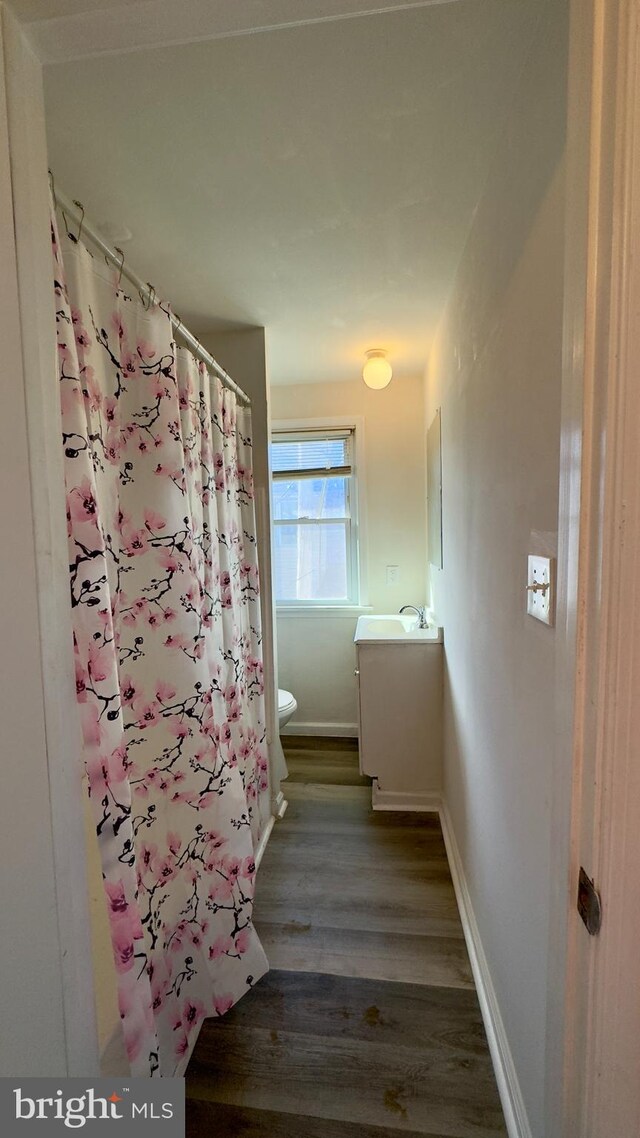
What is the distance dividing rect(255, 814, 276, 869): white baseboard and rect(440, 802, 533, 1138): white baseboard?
2.61 ft

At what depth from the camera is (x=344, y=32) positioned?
838 mm

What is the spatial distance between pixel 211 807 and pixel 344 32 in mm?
1794

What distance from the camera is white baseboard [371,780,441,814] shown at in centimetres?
225

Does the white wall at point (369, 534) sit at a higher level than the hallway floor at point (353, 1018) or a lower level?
higher

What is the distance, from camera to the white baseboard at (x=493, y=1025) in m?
0.99

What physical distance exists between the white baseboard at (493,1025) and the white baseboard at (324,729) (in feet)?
4.40

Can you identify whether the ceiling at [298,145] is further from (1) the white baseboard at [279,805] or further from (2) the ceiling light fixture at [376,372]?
(1) the white baseboard at [279,805]

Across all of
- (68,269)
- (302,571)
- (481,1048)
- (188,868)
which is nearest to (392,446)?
(302,571)

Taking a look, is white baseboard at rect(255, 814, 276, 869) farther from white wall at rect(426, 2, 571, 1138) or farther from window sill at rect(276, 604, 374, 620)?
window sill at rect(276, 604, 374, 620)

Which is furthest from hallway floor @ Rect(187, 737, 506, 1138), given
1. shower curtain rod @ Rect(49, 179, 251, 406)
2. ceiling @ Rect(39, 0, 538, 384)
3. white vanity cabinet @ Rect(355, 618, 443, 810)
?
ceiling @ Rect(39, 0, 538, 384)

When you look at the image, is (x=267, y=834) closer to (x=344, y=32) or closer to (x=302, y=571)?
(x=302, y=571)

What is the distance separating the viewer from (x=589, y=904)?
20.4 inches

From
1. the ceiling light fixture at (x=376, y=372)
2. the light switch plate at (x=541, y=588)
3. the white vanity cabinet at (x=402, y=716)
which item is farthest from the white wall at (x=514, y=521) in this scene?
the ceiling light fixture at (x=376, y=372)

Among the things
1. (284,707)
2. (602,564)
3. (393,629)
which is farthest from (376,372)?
(602,564)
